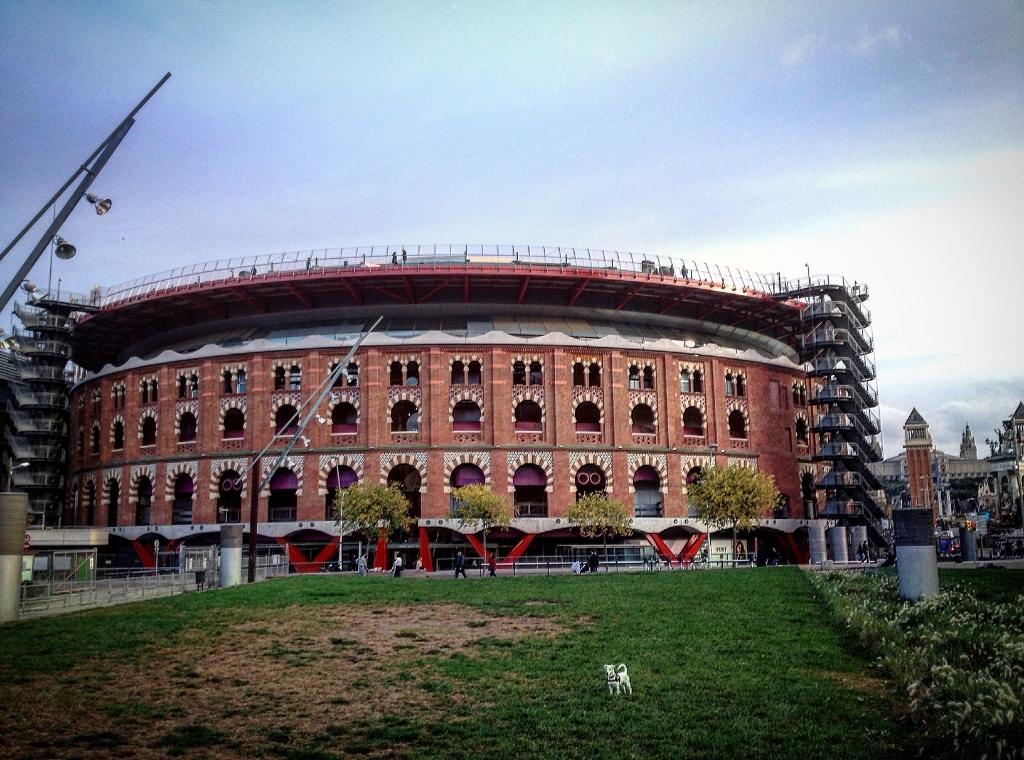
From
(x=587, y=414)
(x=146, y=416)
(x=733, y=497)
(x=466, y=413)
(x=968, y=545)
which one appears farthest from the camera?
(x=146, y=416)

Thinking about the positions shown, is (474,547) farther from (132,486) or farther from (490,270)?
(132,486)

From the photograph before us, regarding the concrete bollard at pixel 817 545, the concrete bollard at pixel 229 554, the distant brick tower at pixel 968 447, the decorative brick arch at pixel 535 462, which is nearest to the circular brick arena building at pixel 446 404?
the decorative brick arch at pixel 535 462

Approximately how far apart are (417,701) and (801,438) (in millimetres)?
63132

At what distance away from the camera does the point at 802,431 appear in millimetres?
74312

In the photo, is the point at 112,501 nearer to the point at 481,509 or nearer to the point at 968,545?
the point at 481,509

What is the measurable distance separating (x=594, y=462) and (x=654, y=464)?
14.5ft

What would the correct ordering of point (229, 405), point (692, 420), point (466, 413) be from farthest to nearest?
point (692, 420) → point (229, 405) → point (466, 413)

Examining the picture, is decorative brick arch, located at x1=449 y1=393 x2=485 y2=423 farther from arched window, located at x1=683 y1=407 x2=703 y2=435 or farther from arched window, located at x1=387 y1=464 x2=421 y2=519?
arched window, located at x1=683 y1=407 x2=703 y2=435

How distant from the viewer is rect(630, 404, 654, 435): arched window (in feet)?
220

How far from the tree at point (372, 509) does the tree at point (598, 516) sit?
10.9 m

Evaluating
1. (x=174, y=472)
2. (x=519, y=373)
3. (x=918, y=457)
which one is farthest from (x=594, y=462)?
(x=918, y=457)

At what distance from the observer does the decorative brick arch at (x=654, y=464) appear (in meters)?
63.9

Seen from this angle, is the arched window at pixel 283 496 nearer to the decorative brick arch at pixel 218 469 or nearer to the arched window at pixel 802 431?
the decorative brick arch at pixel 218 469

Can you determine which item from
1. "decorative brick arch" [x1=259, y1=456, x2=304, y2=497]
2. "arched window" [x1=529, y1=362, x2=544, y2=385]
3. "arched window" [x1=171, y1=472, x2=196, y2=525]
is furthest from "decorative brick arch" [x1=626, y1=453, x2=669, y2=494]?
"arched window" [x1=171, y1=472, x2=196, y2=525]
